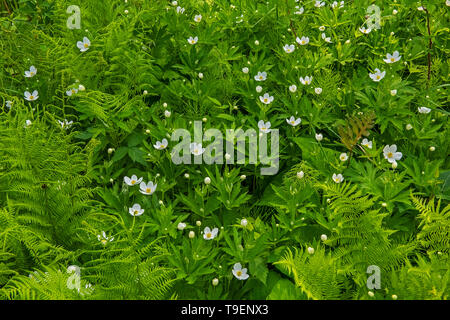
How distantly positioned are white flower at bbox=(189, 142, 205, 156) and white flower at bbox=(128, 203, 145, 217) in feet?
1.41

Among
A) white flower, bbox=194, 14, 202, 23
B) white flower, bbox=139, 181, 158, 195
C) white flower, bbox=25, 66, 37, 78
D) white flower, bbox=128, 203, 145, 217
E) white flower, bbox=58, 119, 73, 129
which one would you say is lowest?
white flower, bbox=128, 203, 145, 217

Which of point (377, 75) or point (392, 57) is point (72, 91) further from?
point (392, 57)

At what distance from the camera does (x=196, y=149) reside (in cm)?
263

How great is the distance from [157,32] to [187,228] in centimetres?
162

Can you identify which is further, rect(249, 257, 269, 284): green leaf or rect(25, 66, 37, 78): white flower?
rect(25, 66, 37, 78): white flower

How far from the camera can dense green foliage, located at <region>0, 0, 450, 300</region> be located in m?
2.06

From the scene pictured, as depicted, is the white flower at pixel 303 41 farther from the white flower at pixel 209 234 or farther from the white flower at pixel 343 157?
the white flower at pixel 209 234

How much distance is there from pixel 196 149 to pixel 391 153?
1074 mm

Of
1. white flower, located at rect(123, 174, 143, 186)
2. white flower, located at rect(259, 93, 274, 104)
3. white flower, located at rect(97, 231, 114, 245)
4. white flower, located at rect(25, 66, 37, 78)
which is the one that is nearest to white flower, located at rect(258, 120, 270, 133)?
white flower, located at rect(259, 93, 274, 104)

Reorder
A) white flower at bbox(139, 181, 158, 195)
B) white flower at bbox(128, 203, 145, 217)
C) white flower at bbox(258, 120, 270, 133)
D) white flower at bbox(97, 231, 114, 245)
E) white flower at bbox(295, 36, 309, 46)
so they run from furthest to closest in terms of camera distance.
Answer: white flower at bbox(295, 36, 309, 46) → white flower at bbox(258, 120, 270, 133) → white flower at bbox(139, 181, 158, 195) → white flower at bbox(128, 203, 145, 217) → white flower at bbox(97, 231, 114, 245)

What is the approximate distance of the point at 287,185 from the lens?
2.49 meters

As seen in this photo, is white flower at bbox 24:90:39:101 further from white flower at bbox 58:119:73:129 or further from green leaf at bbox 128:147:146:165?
green leaf at bbox 128:147:146:165

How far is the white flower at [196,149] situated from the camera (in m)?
2.62
